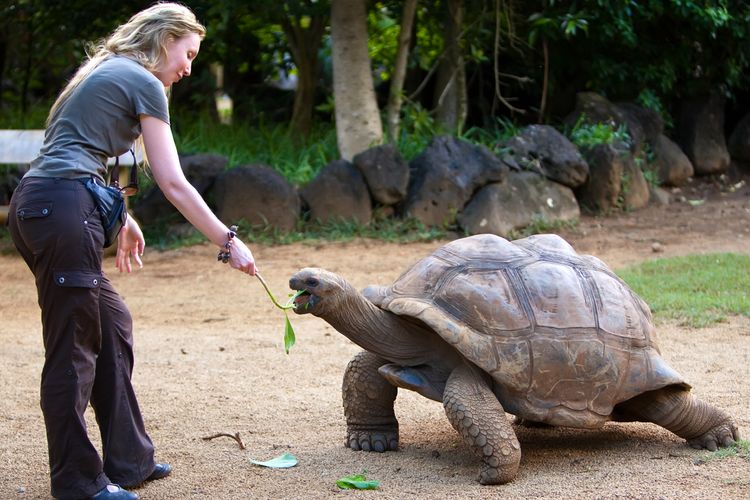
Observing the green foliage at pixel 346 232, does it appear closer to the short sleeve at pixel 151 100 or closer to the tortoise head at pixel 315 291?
the tortoise head at pixel 315 291

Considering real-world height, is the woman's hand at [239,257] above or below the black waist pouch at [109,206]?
below

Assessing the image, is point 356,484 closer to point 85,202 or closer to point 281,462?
point 281,462

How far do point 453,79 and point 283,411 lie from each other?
6787mm

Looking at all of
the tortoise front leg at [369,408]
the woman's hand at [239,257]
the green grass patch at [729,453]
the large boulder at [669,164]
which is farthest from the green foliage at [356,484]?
the large boulder at [669,164]

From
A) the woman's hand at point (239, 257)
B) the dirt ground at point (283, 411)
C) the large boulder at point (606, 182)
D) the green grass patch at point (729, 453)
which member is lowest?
the dirt ground at point (283, 411)

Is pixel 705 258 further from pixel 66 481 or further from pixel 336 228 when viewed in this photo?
pixel 66 481

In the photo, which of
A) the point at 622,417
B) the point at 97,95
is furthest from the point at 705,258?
the point at 97,95

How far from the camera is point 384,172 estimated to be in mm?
8797

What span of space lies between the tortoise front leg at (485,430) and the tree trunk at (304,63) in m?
7.65

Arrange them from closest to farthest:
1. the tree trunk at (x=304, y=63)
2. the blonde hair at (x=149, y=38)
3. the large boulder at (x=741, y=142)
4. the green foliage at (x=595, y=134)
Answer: the blonde hair at (x=149, y=38), the green foliage at (x=595, y=134), the tree trunk at (x=304, y=63), the large boulder at (x=741, y=142)

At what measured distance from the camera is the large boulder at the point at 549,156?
9234 mm

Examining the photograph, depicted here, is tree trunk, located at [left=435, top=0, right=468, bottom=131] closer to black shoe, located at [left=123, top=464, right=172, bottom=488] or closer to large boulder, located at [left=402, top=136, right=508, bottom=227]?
large boulder, located at [left=402, top=136, right=508, bottom=227]

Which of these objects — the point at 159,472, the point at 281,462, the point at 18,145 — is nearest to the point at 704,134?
the point at 18,145

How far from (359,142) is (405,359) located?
6094 mm
